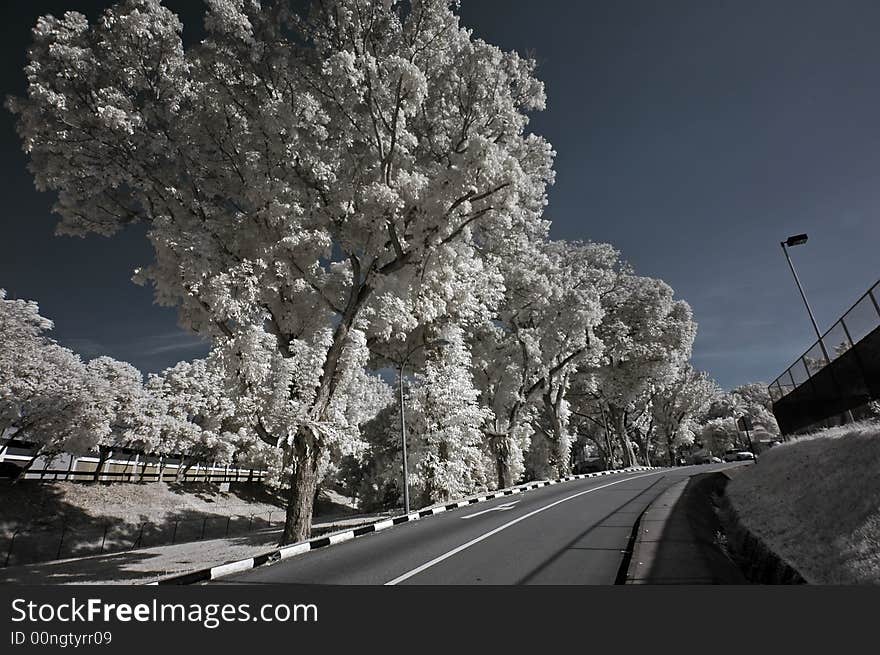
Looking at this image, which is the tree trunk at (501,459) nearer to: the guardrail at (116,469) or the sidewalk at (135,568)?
the sidewalk at (135,568)

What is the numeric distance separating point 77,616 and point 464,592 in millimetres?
4207

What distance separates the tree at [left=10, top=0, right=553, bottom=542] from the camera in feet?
37.5

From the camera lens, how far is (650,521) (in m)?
8.76

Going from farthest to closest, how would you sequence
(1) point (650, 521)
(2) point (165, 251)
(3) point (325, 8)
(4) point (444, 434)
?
1. (4) point (444, 434)
2. (3) point (325, 8)
3. (2) point (165, 251)
4. (1) point (650, 521)

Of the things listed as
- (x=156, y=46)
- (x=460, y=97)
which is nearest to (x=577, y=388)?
(x=460, y=97)

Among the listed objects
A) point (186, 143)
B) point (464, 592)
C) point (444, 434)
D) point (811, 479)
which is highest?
point (186, 143)

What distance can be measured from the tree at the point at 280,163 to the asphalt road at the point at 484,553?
12.7ft

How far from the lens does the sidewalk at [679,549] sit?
5348 mm

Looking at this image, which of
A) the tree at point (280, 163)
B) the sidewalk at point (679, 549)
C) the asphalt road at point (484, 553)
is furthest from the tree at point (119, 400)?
the sidewalk at point (679, 549)

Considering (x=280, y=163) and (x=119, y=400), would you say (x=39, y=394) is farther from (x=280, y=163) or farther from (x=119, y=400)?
(x=280, y=163)

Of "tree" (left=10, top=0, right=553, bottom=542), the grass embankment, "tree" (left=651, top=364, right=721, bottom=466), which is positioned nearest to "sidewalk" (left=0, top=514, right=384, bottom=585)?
"tree" (left=10, top=0, right=553, bottom=542)

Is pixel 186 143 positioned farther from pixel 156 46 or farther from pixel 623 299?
pixel 623 299

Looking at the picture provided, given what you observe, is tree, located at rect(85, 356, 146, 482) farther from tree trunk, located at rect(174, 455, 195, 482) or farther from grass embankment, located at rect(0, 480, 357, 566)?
tree trunk, located at rect(174, 455, 195, 482)

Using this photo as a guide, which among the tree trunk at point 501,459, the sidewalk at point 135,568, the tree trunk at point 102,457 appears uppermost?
the tree trunk at point 102,457
